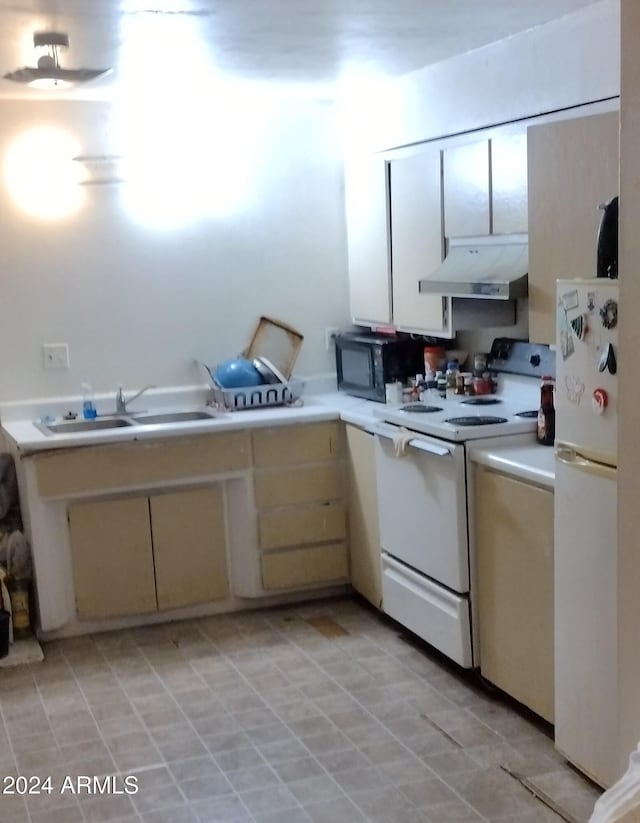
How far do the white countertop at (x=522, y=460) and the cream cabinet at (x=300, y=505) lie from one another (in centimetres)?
111

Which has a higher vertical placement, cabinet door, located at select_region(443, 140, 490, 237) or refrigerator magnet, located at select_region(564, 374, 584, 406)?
cabinet door, located at select_region(443, 140, 490, 237)

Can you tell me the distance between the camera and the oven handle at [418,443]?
3.29 metres

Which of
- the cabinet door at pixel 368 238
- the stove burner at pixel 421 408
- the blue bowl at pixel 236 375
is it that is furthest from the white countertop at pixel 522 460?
the blue bowl at pixel 236 375

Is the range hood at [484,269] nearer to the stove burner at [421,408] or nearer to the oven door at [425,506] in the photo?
the stove burner at [421,408]

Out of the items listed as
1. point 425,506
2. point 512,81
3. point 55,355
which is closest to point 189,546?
point 55,355

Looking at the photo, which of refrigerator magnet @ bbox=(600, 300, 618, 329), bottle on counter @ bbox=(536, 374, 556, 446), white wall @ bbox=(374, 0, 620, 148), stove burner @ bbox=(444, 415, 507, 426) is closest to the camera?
refrigerator magnet @ bbox=(600, 300, 618, 329)

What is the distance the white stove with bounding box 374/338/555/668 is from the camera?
329 cm

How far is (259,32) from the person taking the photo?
10.3ft

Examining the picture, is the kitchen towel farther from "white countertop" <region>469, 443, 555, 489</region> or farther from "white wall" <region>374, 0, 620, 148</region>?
"white wall" <region>374, 0, 620, 148</region>

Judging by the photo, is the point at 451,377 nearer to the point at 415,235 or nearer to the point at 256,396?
the point at 415,235

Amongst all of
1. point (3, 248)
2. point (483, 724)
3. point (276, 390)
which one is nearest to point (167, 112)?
point (3, 248)

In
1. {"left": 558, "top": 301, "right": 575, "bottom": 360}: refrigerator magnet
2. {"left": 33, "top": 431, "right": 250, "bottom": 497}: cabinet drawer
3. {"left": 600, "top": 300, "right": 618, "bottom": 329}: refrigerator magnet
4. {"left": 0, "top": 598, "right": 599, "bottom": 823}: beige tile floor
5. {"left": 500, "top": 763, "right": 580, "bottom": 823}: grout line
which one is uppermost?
{"left": 600, "top": 300, "right": 618, "bottom": 329}: refrigerator magnet

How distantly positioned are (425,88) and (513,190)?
807 mm

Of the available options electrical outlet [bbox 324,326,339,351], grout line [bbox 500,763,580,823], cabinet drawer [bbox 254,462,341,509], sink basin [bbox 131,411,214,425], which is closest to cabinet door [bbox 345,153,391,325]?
electrical outlet [bbox 324,326,339,351]
